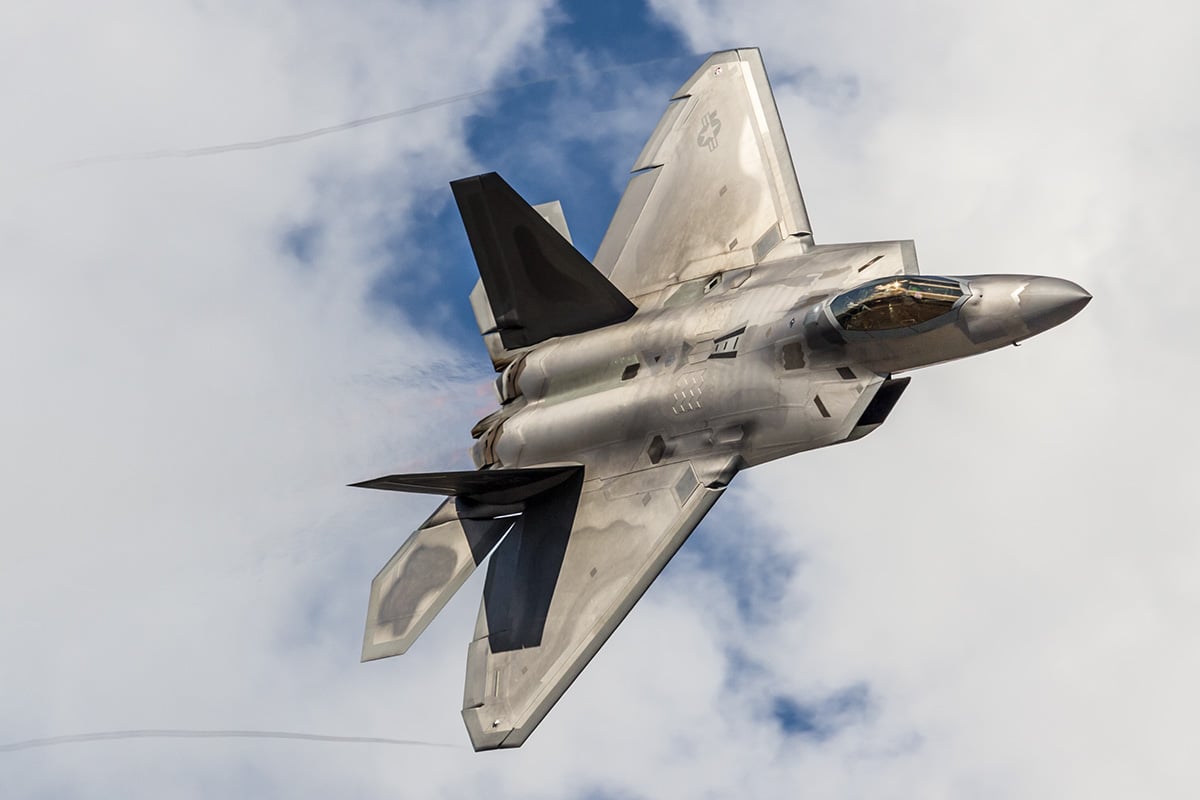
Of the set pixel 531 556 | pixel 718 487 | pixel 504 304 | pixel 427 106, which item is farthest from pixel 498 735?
pixel 427 106

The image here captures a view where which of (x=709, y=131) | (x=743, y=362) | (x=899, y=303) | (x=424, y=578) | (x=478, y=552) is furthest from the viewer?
(x=709, y=131)

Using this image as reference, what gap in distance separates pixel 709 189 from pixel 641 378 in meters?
4.07

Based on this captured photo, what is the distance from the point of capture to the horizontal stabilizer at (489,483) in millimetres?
23656

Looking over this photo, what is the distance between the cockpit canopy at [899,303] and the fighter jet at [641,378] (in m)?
0.02

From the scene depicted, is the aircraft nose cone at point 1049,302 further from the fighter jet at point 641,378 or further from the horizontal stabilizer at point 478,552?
the horizontal stabilizer at point 478,552

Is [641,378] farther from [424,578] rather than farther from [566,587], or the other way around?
[424,578]

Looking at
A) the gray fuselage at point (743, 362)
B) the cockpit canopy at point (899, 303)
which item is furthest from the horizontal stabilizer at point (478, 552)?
the cockpit canopy at point (899, 303)

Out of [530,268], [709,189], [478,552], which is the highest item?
[709,189]

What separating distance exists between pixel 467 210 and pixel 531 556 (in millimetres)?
5005

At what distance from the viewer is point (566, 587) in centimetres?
2427

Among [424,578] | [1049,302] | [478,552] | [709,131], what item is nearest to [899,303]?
[1049,302]

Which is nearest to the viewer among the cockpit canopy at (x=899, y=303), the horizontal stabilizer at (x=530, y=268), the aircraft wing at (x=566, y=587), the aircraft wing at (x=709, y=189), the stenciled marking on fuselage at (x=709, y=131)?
the cockpit canopy at (x=899, y=303)

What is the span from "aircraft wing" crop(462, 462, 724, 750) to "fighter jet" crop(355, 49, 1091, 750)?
0.03 m

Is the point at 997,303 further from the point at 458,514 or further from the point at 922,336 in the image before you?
the point at 458,514
